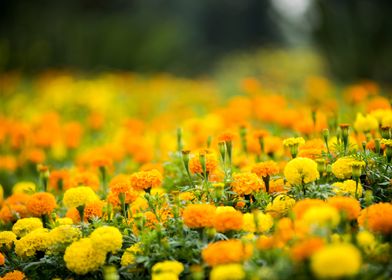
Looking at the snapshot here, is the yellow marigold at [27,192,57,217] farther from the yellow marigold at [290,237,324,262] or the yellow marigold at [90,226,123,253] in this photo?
the yellow marigold at [290,237,324,262]

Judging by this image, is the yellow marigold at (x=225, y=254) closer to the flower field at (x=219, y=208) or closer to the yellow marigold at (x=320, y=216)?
the flower field at (x=219, y=208)

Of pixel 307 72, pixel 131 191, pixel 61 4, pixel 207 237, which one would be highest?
pixel 61 4

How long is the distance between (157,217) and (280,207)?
0.51 meters

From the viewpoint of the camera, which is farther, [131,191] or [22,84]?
[22,84]

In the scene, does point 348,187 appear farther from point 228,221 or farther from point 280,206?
point 228,221

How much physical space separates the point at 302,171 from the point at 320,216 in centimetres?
53

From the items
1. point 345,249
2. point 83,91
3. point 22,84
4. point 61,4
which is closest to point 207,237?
A: point 345,249

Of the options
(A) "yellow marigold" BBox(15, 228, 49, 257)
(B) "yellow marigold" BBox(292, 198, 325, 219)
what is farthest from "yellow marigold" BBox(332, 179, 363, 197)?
(A) "yellow marigold" BBox(15, 228, 49, 257)

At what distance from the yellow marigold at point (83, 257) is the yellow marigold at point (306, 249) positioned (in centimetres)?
81

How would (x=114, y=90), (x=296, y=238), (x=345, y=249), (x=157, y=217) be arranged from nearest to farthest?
(x=345, y=249) → (x=296, y=238) → (x=157, y=217) → (x=114, y=90)

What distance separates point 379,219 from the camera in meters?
1.79

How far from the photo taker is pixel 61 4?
13.4 meters

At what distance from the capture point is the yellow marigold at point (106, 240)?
200 centimetres

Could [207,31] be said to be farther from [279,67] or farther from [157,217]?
[157,217]
